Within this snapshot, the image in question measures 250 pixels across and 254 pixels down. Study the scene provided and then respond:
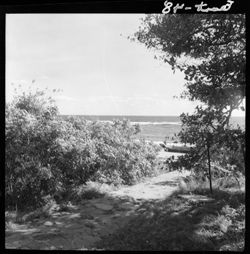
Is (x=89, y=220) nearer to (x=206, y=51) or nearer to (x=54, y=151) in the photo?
(x=54, y=151)

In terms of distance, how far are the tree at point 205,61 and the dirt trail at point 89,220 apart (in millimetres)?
805

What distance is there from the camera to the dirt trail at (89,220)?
4.93m

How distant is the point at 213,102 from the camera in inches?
206

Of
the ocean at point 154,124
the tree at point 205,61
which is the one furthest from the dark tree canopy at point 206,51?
the ocean at point 154,124

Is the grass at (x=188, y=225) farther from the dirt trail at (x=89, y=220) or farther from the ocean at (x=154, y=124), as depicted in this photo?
the ocean at (x=154, y=124)

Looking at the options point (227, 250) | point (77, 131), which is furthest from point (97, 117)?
point (227, 250)

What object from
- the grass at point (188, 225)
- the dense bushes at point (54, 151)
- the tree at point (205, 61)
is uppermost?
the tree at point (205, 61)

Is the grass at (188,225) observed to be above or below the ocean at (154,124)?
below

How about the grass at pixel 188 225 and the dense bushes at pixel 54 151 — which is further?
the dense bushes at pixel 54 151

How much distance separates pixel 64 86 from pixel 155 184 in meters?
2.08

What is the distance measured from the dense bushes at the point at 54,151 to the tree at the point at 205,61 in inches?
36.0

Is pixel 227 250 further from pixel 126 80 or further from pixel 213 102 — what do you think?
pixel 126 80

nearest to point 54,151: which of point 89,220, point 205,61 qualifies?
point 89,220

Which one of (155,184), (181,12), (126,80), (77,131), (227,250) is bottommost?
(227,250)
